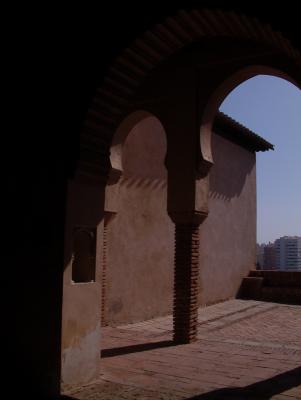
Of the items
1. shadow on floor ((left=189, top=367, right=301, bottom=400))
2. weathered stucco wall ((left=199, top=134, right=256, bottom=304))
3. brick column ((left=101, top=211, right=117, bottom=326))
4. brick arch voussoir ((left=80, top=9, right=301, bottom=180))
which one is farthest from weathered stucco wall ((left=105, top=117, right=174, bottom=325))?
shadow on floor ((left=189, top=367, right=301, bottom=400))

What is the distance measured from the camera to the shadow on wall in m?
14.7

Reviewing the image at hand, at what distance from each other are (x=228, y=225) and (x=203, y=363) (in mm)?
9661

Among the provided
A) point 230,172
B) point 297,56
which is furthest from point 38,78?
point 230,172

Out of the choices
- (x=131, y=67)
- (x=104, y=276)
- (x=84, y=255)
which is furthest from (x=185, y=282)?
(x=131, y=67)

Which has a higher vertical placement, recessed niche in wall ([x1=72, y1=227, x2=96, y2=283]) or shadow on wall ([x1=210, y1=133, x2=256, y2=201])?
shadow on wall ([x1=210, y1=133, x2=256, y2=201])

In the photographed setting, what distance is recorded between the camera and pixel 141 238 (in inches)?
429

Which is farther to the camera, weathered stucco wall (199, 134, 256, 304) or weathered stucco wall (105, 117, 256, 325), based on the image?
weathered stucco wall (199, 134, 256, 304)

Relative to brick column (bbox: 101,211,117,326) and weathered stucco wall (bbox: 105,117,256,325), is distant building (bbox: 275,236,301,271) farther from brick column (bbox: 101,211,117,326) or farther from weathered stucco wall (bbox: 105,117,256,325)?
brick column (bbox: 101,211,117,326)

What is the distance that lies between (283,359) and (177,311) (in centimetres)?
190

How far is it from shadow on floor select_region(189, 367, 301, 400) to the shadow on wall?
362 inches

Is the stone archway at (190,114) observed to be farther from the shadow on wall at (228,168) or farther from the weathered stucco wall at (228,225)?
the shadow on wall at (228,168)

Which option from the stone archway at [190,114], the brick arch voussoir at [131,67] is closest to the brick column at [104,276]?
the stone archway at [190,114]

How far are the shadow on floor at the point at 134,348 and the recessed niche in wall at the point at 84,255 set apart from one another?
Result: 1.93 metres

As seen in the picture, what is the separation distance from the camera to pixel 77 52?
17.3 ft
